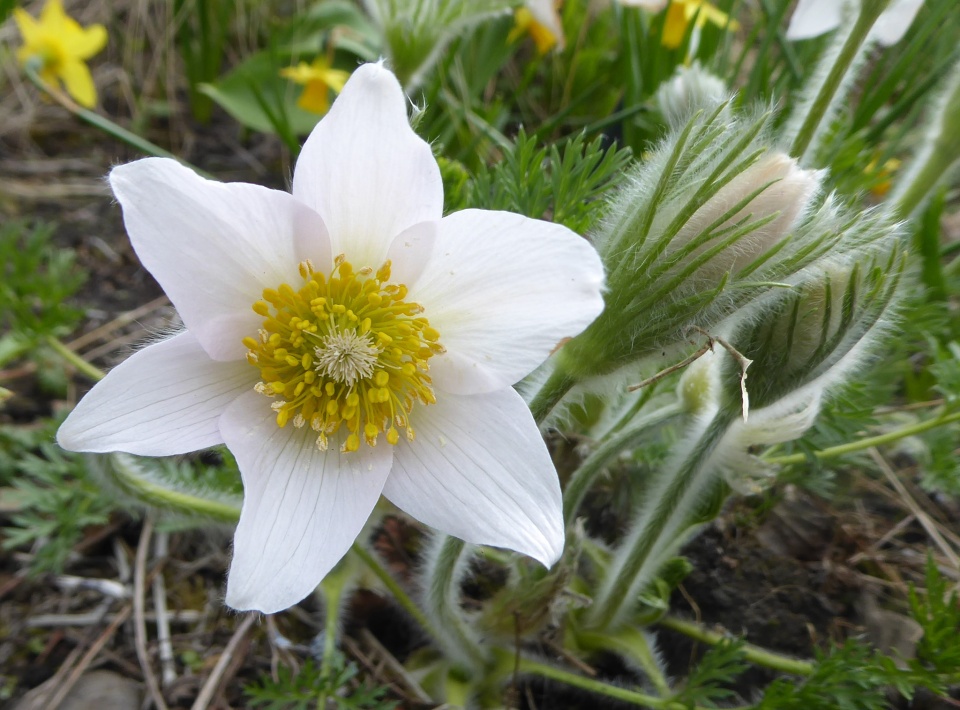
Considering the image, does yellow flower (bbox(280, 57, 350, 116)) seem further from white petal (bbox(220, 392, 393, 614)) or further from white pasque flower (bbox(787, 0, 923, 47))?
white petal (bbox(220, 392, 393, 614))

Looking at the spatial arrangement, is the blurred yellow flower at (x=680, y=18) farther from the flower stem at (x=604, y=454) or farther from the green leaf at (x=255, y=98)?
the flower stem at (x=604, y=454)

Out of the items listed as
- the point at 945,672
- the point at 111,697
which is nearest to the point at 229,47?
the point at 111,697

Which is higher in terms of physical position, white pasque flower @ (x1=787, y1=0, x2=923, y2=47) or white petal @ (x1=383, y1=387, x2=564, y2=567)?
white pasque flower @ (x1=787, y1=0, x2=923, y2=47)

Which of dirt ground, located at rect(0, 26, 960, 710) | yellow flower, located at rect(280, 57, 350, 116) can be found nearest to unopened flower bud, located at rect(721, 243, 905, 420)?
dirt ground, located at rect(0, 26, 960, 710)

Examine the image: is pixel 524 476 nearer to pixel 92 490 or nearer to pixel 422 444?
pixel 422 444

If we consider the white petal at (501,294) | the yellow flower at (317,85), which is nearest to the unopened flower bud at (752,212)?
the white petal at (501,294)
